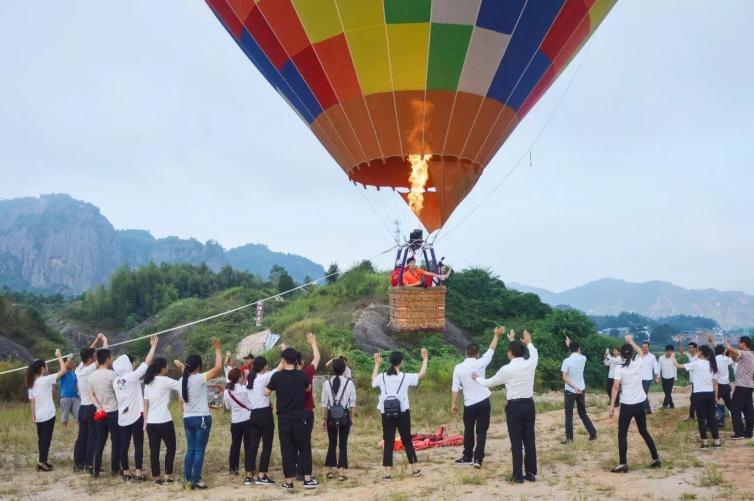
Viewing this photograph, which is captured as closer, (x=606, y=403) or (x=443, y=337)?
(x=606, y=403)

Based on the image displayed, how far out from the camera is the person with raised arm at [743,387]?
9.16 meters

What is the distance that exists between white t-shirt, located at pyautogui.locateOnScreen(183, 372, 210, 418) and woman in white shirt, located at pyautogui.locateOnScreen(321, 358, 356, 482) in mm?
1373

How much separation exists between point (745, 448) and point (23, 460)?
9.70 m

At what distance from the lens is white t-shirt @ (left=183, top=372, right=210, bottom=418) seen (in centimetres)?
719

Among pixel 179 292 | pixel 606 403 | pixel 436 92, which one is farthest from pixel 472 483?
pixel 179 292

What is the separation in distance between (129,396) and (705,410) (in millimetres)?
7465

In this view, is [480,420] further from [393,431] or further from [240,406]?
[240,406]

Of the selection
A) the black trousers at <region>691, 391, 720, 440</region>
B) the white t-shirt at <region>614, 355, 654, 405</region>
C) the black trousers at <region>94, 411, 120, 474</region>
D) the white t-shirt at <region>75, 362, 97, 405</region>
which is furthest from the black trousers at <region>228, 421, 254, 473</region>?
the black trousers at <region>691, 391, 720, 440</region>

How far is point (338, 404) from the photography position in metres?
7.66

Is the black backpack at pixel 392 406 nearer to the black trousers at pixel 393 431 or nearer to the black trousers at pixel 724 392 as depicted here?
the black trousers at pixel 393 431

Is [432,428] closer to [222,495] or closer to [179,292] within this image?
[222,495]

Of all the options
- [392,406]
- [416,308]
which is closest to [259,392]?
[392,406]

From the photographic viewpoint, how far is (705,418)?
922 cm

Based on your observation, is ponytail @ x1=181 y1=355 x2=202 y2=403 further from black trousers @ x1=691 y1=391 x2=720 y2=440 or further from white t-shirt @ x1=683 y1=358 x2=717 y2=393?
black trousers @ x1=691 y1=391 x2=720 y2=440
